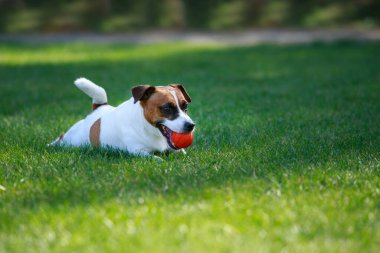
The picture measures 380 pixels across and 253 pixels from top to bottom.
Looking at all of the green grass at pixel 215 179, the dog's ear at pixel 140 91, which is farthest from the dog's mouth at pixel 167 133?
the dog's ear at pixel 140 91

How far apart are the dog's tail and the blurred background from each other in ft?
63.8

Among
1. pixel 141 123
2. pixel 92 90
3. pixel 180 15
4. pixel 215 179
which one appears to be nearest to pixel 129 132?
pixel 141 123

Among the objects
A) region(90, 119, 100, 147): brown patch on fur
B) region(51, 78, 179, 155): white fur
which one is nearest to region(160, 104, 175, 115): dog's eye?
region(51, 78, 179, 155): white fur

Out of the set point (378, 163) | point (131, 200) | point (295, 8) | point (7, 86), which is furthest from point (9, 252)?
point (295, 8)

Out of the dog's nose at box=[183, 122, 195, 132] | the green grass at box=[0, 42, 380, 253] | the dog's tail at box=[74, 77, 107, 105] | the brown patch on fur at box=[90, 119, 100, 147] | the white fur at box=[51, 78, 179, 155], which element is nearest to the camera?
the green grass at box=[0, 42, 380, 253]

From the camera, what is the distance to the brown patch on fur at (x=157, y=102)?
6105 mm

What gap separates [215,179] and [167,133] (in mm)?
1119

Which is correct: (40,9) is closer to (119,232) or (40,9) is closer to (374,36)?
(374,36)

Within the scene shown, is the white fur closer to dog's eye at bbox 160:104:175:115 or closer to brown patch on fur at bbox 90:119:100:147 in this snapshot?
brown patch on fur at bbox 90:119:100:147

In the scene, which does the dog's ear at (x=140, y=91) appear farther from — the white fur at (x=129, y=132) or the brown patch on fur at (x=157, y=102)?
the white fur at (x=129, y=132)

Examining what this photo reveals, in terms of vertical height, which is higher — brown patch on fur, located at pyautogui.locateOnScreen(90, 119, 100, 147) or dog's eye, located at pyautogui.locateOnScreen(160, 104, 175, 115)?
dog's eye, located at pyautogui.locateOnScreen(160, 104, 175, 115)

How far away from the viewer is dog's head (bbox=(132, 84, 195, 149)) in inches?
236

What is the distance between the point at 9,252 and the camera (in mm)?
3754

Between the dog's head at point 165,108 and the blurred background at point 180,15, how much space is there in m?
20.6
